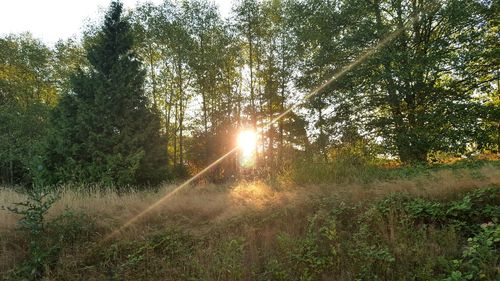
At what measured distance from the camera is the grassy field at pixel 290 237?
479 cm

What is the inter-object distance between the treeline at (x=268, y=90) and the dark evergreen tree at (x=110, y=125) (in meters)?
0.06

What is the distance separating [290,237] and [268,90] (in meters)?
19.7

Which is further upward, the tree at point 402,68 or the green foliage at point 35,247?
the tree at point 402,68

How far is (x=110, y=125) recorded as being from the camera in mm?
16328

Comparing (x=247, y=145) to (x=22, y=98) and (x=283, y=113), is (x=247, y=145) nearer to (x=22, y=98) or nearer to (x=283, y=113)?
(x=283, y=113)

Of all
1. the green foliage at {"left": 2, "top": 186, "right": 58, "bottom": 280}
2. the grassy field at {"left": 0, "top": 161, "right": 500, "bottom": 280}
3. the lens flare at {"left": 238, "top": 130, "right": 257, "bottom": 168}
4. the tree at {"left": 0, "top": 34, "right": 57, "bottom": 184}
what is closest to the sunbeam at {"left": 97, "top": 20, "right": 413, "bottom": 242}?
the grassy field at {"left": 0, "top": 161, "right": 500, "bottom": 280}

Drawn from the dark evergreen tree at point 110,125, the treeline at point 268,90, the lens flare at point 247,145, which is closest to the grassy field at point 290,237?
the treeline at point 268,90

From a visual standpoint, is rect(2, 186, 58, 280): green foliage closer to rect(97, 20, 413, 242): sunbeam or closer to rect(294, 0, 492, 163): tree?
rect(97, 20, 413, 242): sunbeam

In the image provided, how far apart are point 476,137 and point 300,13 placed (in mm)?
9750

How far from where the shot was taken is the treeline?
12883 millimetres

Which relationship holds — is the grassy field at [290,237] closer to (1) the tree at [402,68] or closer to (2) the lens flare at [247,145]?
(1) the tree at [402,68]

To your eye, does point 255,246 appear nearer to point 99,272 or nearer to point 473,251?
point 99,272

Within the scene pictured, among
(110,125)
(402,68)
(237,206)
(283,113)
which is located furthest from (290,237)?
(283,113)

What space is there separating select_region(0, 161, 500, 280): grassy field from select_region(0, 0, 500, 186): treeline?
452 cm
